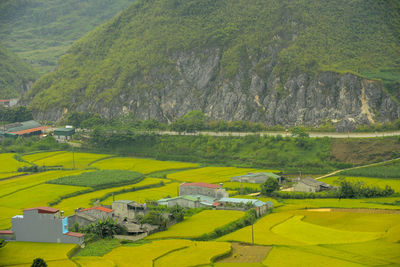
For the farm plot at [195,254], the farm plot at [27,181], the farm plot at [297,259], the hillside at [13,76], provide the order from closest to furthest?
the farm plot at [297,259] → the farm plot at [195,254] → the farm plot at [27,181] → the hillside at [13,76]

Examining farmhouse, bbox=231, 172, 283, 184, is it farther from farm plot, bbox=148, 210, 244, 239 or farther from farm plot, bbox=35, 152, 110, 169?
farm plot, bbox=35, 152, 110, 169

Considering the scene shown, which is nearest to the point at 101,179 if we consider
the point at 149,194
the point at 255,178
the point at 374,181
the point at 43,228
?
the point at 149,194

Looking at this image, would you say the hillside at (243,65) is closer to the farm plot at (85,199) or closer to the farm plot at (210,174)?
the farm plot at (210,174)

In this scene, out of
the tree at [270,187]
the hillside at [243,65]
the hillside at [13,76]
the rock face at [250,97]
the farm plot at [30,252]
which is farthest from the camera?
the hillside at [13,76]

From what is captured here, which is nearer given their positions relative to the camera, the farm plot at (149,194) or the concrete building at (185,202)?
the concrete building at (185,202)

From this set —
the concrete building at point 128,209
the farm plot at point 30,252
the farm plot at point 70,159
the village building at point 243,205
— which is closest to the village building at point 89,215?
the concrete building at point 128,209

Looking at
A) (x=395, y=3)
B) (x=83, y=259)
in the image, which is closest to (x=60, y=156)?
(x=83, y=259)
